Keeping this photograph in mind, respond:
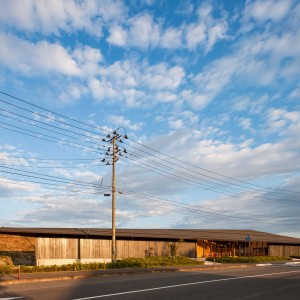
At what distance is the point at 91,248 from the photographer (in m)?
37.9

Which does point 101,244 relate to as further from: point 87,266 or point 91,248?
point 87,266

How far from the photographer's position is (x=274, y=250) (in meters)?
59.6

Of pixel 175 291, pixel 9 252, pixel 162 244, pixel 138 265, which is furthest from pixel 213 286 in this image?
pixel 9 252

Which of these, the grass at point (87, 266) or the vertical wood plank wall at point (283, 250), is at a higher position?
the grass at point (87, 266)

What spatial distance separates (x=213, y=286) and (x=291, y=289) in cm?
299

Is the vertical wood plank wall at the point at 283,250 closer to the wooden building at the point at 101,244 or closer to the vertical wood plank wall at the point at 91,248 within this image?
the wooden building at the point at 101,244

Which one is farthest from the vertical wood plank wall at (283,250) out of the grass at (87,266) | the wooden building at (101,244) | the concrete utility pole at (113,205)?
the concrete utility pole at (113,205)

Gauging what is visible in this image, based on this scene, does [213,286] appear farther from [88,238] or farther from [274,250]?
[274,250]

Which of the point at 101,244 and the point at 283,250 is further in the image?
the point at 283,250

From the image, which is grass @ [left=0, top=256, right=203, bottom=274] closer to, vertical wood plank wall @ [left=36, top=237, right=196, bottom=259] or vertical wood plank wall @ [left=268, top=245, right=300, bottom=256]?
vertical wood plank wall @ [left=36, top=237, right=196, bottom=259]

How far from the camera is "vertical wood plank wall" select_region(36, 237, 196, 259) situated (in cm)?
3519

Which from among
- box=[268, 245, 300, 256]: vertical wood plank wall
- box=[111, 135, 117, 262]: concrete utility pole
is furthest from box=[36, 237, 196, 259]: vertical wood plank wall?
box=[268, 245, 300, 256]: vertical wood plank wall

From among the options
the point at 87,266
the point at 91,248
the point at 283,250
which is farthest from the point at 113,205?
the point at 283,250

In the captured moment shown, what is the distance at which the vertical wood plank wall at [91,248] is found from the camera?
35188 mm
